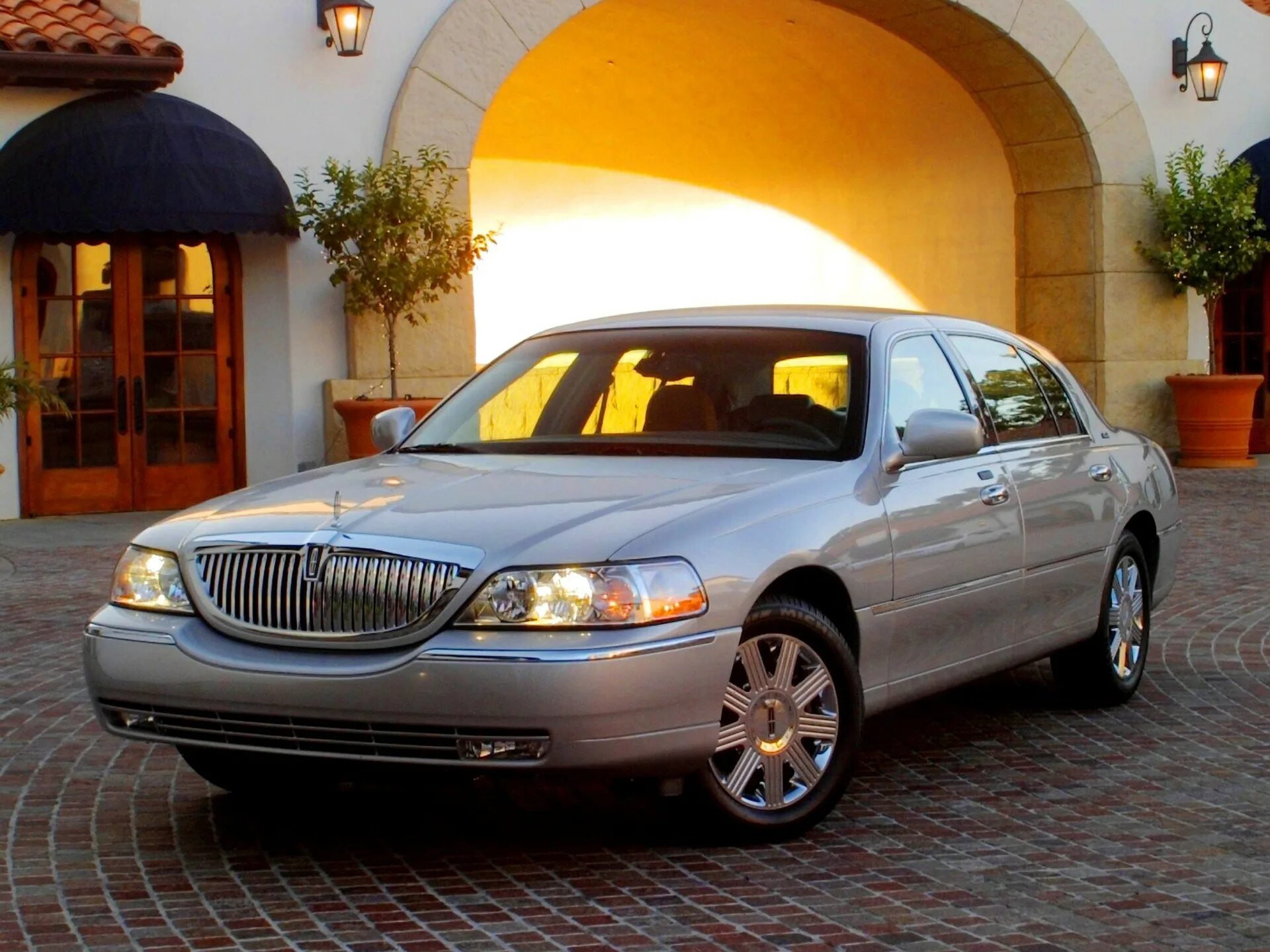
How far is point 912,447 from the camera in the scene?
579 centimetres

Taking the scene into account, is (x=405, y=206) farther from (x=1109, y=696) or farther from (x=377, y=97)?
(x=1109, y=696)

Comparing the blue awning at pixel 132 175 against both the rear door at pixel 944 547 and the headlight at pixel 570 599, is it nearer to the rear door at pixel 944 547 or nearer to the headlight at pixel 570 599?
the rear door at pixel 944 547

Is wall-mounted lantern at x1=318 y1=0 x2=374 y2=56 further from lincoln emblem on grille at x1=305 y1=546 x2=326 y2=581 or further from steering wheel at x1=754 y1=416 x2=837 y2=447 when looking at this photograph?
lincoln emblem on grille at x1=305 y1=546 x2=326 y2=581

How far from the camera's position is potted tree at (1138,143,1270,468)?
19.3 m

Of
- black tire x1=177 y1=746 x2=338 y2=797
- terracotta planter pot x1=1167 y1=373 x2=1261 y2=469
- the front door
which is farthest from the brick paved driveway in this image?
the front door

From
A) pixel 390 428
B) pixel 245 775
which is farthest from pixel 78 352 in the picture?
pixel 245 775

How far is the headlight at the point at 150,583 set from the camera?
5.09m

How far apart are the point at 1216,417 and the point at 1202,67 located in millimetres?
3792

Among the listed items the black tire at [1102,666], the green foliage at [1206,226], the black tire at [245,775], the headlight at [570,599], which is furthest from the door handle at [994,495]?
the green foliage at [1206,226]

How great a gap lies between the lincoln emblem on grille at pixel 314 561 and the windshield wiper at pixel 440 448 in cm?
132

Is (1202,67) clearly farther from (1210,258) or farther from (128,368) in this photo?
(128,368)

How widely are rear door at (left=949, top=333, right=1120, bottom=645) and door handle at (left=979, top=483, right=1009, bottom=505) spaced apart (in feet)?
0.39

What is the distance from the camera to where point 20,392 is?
46.1ft

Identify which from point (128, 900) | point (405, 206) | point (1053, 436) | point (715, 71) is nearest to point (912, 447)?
point (1053, 436)
